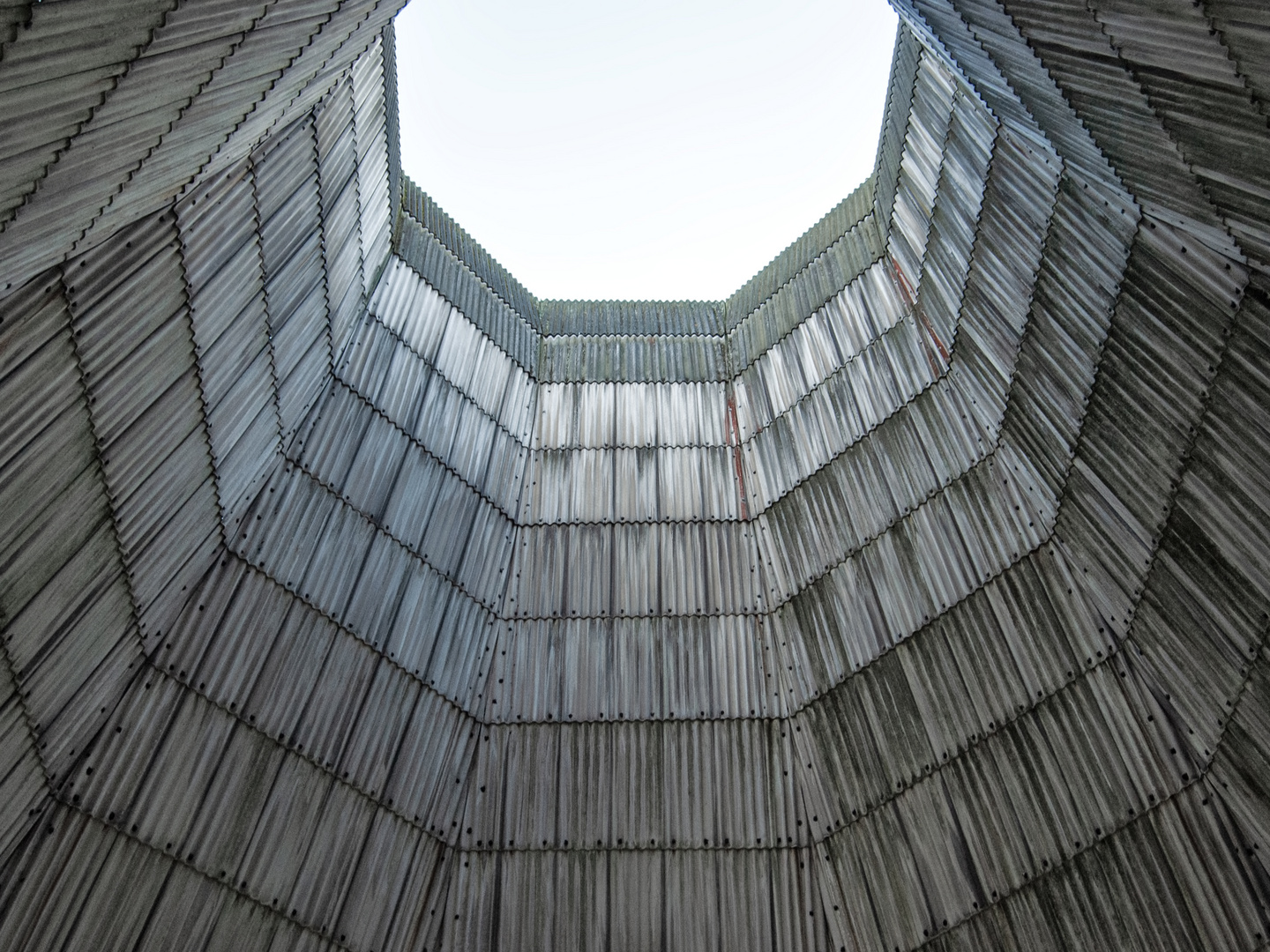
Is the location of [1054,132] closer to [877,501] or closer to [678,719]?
[877,501]

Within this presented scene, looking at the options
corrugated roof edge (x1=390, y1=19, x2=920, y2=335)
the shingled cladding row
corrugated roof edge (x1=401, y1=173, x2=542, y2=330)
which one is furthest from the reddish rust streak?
corrugated roof edge (x1=401, y1=173, x2=542, y2=330)

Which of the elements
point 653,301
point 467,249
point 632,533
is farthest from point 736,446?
point 467,249

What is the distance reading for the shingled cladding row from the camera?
13000 mm

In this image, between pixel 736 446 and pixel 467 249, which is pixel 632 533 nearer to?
pixel 736 446

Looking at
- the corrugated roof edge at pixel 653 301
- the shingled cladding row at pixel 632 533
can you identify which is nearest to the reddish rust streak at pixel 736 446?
the shingled cladding row at pixel 632 533

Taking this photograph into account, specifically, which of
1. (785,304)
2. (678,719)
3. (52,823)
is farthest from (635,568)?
(52,823)

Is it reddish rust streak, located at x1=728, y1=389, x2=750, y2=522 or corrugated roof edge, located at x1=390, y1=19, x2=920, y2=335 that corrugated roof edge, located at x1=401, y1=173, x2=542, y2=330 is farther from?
reddish rust streak, located at x1=728, y1=389, x2=750, y2=522

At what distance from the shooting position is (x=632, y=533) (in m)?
24.0

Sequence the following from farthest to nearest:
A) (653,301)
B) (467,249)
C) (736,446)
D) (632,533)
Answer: (653,301)
(467,249)
(736,446)
(632,533)

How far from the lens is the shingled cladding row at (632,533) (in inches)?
512

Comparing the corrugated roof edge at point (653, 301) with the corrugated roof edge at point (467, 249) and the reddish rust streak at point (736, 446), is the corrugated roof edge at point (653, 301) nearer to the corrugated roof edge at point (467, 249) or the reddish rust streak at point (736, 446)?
the corrugated roof edge at point (467, 249)

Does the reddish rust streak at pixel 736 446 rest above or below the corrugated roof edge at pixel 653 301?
below

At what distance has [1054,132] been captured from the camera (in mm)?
15172

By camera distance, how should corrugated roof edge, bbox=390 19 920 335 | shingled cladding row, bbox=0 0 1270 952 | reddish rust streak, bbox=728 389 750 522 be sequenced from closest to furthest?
shingled cladding row, bbox=0 0 1270 952 → reddish rust streak, bbox=728 389 750 522 → corrugated roof edge, bbox=390 19 920 335
